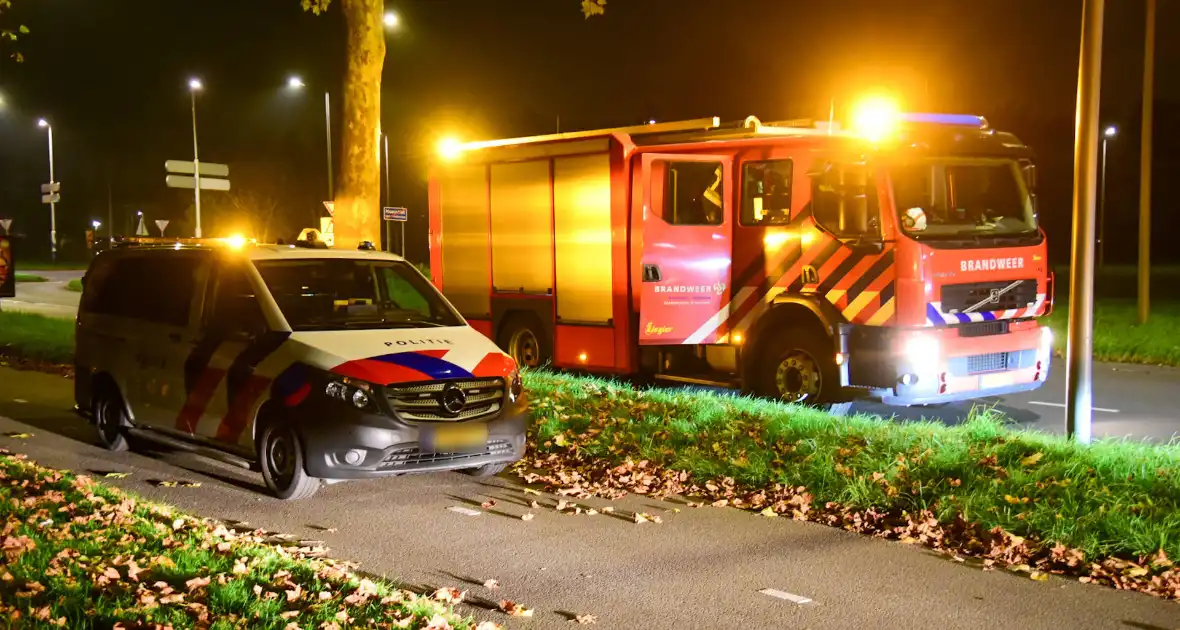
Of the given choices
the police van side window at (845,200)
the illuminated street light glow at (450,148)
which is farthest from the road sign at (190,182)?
the police van side window at (845,200)

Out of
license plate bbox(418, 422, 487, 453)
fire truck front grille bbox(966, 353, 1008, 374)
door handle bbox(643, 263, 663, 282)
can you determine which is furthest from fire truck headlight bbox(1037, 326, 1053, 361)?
license plate bbox(418, 422, 487, 453)

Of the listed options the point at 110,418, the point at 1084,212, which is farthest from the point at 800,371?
the point at 110,418

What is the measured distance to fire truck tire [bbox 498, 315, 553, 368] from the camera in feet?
45.2

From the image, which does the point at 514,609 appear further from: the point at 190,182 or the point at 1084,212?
the point at 190,182

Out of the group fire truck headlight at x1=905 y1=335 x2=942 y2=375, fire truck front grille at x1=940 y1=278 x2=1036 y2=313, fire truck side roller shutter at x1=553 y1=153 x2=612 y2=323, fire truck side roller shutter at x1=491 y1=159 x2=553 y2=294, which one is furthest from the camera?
fire truck side roller shutter at x1=491 y1=159 x2=553 y2=294

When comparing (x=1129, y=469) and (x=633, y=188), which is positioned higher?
(x=633, y=188)

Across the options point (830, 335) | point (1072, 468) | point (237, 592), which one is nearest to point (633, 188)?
point (830, 335)

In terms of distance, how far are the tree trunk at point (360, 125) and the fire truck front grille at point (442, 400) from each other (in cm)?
704

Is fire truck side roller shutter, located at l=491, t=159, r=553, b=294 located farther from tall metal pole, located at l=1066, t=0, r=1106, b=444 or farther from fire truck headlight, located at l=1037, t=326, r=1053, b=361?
tall metal pole, located at l=1066, t=0, r=1106, b=444

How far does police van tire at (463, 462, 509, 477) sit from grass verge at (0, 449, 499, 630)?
2177mm

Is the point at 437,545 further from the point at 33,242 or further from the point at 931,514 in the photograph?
the point at 33,242

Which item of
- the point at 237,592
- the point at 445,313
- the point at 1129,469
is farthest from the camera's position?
the point at 445,313

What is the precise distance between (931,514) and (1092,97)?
10.4 feet

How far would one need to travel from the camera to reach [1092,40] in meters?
8.05
